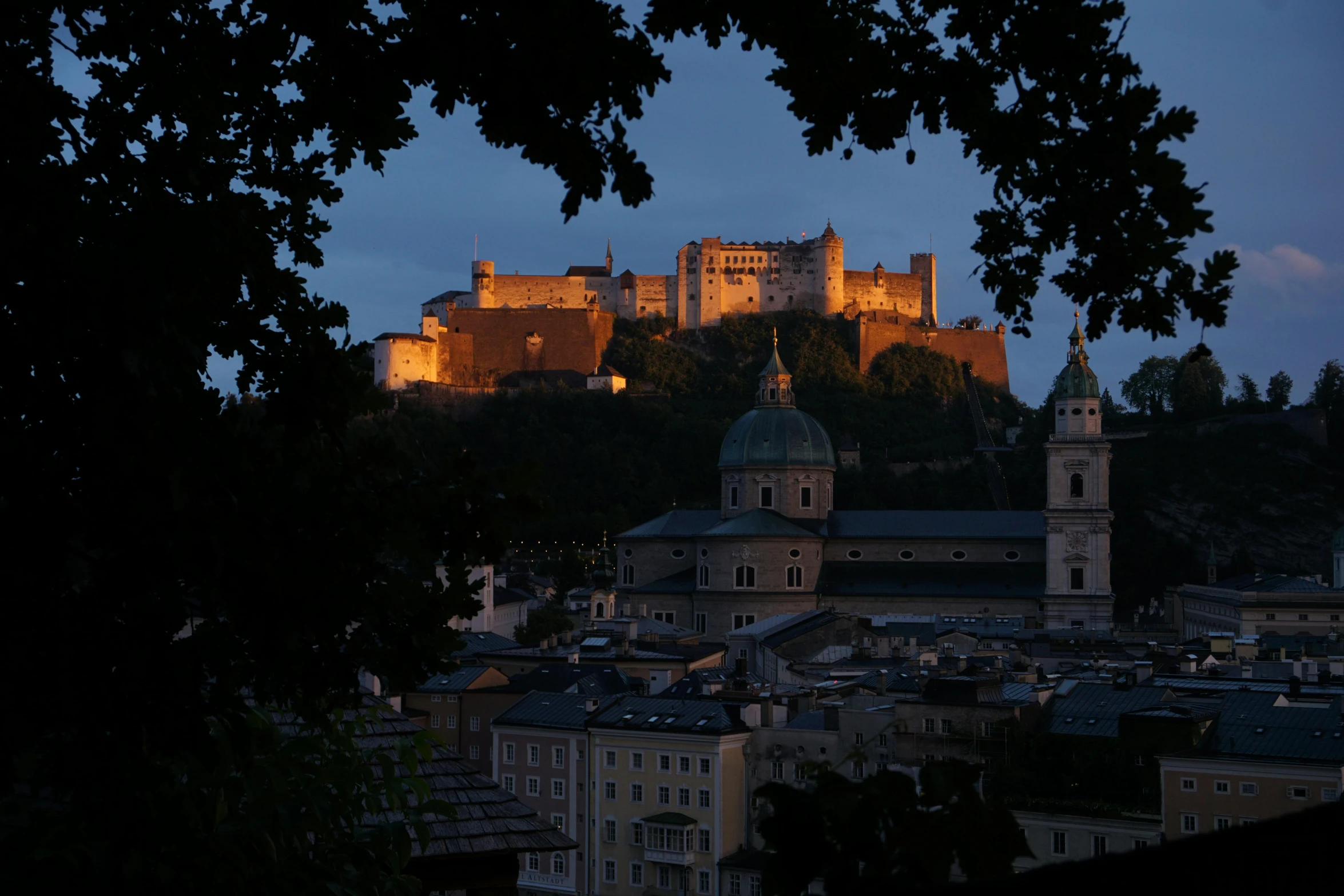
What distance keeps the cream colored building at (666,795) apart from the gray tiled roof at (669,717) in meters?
0.03

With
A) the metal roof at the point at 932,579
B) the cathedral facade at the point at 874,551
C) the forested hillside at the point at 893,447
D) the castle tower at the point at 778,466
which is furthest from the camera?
the forested hillside at the point at 893,447

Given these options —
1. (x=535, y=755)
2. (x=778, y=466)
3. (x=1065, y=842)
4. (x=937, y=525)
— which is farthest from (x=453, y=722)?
(x=937, y=525)

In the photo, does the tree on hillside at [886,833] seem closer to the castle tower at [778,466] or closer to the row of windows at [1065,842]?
the row of windows at [1065,842]

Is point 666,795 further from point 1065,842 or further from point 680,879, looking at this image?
point 1065,842

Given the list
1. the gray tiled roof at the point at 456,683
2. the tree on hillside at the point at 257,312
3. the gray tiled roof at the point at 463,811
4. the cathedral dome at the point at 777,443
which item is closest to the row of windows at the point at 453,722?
the gray tiled roof at the point at 456,683

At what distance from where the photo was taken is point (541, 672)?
125 ft

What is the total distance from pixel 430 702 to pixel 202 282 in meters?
33.0

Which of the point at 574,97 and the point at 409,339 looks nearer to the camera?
the point at 574,97

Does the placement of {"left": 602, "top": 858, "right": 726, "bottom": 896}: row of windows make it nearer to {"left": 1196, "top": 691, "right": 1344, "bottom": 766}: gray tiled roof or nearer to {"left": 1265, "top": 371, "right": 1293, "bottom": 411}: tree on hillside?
{"left": 1196, "top": 691, "right": 1344, "bottom": 766}: gray tiled roof

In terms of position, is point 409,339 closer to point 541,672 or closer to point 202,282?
point 541,672

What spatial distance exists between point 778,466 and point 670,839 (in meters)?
34.4

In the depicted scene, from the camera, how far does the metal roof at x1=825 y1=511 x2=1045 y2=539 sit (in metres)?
60.4

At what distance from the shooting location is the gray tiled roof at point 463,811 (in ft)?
23.1

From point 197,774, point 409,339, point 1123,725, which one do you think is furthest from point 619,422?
point 197,774
